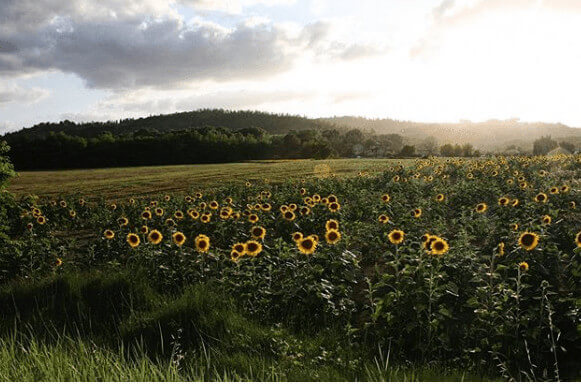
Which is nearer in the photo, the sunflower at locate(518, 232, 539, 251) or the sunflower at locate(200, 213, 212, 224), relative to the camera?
the sunflower at locate(518, 232, 539, 251)

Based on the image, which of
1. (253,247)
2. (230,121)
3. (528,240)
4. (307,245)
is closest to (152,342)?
(253,247)

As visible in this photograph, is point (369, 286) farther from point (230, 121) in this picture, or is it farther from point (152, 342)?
point (230, 121)

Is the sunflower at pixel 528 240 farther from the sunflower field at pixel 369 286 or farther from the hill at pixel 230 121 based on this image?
the hill at pixel 230 121

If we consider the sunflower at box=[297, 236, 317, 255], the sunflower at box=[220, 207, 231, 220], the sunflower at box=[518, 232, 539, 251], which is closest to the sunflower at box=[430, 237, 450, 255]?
the sunflower at box=[518, 232, 539, 251]

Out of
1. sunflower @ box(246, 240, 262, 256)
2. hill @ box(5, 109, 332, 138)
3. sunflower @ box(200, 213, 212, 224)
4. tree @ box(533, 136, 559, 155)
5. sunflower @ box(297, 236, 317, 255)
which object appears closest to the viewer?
sunflower @ box(297, 236, 317, 255)

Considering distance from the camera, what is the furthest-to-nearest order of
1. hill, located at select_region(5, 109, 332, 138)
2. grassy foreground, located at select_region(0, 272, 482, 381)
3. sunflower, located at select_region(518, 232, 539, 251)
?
hill, located at select_region(5, 109, 332, 138) < sunflower, located at select_region(518, 232, 539, 251) < grassy foreground, located at select_region(0, 272, 482, 381)

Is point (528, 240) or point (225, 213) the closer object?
point (528, 240)

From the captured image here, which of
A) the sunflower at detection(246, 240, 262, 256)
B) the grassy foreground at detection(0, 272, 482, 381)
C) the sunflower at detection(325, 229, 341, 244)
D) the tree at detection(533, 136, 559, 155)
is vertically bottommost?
the grassy foreground at detection(0, 272, 482, 381)

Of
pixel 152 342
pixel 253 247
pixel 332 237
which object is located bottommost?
pixel 152 342

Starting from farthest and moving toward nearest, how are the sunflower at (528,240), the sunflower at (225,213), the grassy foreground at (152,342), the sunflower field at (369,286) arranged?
the sunflower at (225,213)
the sunflower at (528,240)
the sunflower field at (369,286)
the grassy foreground at (152,342)

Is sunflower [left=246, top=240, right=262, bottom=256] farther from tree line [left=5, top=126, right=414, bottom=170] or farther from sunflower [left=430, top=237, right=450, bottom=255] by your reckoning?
tree line [left=5, top=126, right=414, bottom=170]

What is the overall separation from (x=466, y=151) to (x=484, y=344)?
58052 mm

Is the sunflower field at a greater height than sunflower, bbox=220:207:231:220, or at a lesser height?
lesser

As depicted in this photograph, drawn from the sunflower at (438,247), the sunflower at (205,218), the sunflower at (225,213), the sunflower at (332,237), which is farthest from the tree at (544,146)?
the sunflower at (438,247)
